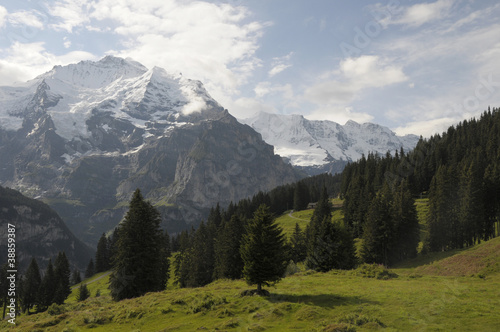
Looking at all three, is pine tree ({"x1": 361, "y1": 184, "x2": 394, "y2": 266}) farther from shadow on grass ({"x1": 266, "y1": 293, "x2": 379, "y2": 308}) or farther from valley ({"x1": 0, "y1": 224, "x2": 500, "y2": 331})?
shadow on grass ({"x1": 266, "y1": 293, "x2": 379, "y2": 308})

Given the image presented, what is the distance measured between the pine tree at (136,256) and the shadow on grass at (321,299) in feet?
75.5

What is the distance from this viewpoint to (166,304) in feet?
109

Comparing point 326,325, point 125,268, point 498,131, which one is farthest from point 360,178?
point 326,325

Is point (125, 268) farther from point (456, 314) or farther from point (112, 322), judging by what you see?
point (456, 314)

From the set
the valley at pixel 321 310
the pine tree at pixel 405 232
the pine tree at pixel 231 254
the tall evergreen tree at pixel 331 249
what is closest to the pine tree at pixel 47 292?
the pine tree at pixel 231 254

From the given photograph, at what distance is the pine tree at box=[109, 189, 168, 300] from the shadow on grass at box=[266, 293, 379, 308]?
23007 mm

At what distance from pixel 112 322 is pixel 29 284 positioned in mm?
80923

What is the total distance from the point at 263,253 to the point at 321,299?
729 cm

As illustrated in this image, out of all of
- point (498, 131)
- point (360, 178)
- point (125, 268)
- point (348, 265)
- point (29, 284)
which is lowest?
point (29, 284)

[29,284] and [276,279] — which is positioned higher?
[276,279]

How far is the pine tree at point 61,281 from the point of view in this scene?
296 ft

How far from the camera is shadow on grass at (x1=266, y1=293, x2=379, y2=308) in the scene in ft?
97.9

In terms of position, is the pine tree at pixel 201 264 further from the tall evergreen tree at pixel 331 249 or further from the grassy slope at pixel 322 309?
the grassy slope at pixel 322 309

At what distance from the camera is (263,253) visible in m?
34.8
